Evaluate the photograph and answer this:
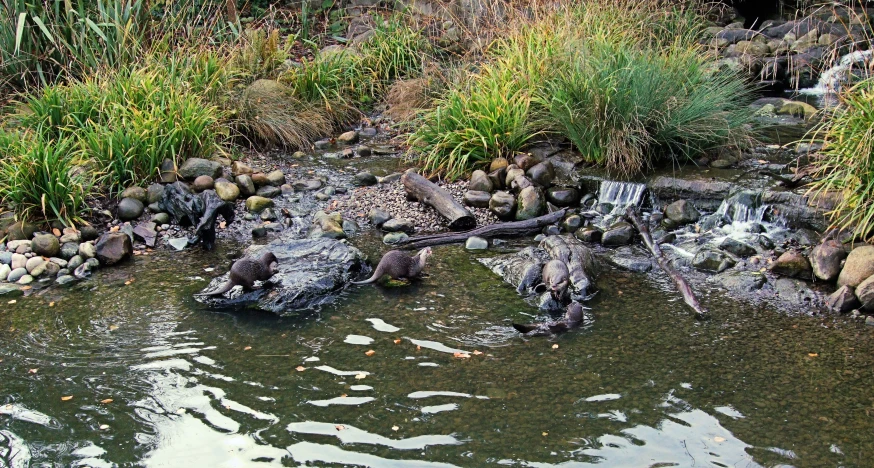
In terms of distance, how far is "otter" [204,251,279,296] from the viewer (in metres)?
5.94

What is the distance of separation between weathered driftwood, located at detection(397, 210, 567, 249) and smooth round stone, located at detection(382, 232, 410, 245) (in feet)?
0.17

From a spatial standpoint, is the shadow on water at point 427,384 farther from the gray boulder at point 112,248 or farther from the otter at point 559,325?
the gray boulder at point 112,248

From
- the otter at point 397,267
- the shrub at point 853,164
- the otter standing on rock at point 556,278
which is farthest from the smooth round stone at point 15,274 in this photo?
the shrub at point 853,164

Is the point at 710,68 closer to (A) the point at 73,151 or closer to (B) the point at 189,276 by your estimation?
(B) the point at 189,276

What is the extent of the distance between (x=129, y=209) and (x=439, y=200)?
326cm

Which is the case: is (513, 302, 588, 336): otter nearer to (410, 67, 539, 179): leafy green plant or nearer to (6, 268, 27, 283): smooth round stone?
(410, 67, 539, 179): leafy green plant

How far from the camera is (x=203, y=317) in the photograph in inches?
228

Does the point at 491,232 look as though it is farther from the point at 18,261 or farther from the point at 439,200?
the point at 18,261

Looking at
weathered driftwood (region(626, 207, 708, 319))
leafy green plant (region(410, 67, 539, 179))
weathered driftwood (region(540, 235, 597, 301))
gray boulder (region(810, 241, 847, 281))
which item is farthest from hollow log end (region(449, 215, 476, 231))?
gray boulder (region(810, 241, 847, 281))

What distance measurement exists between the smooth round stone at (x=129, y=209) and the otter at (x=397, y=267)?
9.77ft

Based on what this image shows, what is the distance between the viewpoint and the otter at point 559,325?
17.6 feet

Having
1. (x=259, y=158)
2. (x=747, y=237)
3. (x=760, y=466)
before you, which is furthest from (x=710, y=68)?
(x=760, y=466)

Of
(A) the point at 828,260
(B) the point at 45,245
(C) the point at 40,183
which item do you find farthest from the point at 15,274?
(A) the point at 828,260

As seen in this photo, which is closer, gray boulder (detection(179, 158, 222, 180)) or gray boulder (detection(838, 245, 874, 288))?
gray boulder (detection(838, 245, 874, 288))
